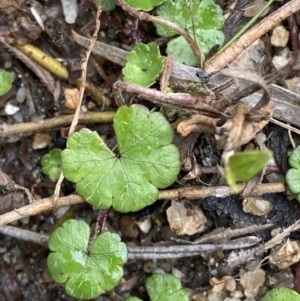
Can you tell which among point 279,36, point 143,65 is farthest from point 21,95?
point 279,36

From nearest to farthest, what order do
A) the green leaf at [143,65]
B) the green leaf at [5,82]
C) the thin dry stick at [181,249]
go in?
the green leaf at [143,65]
the thin dry stick at [181,249]
the green leaf at [5,82]

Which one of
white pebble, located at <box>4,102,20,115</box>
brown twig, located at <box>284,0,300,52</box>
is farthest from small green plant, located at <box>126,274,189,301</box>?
brown twig, located at <box>284,0,300,52</box>

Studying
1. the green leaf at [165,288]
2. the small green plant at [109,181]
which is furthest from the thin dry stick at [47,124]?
the green leaf at [165,288]

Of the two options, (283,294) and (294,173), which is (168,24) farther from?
(283,294)

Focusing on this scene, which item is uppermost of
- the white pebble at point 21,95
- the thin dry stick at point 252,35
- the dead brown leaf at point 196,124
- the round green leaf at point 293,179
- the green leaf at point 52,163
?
the thin dry stick at point 252,35

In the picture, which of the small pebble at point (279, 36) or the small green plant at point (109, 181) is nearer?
the small green plant at point (109, 181)

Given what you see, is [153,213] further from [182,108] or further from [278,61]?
[278,61]

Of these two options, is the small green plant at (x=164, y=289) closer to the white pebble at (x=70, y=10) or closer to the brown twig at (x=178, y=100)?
the brown twig at (x=178, y=100)

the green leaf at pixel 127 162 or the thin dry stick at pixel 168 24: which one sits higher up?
the thin dry stick at pixel 168 24

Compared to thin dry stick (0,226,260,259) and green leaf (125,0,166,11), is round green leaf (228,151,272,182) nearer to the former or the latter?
thin dry stick (0,226,260,259)

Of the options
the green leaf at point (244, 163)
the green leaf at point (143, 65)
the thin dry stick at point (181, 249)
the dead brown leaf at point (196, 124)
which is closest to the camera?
the green leaf at point (244, 163)
